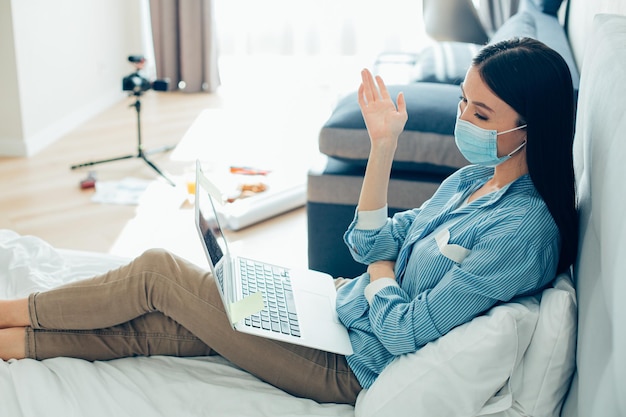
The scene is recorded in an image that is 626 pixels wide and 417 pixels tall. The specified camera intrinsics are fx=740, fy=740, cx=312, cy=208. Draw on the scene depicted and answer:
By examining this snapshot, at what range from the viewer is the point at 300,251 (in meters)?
2.88

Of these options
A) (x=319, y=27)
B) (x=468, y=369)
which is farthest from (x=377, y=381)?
(x=319, y=27)

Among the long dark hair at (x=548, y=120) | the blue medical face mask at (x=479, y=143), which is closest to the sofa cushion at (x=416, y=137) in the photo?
the blue medical face mask at (x=479, y=143)

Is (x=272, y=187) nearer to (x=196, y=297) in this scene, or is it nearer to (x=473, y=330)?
(x=196, y=297)

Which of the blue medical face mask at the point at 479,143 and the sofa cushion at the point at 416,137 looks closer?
the blue medical face mask at the point at 479,143

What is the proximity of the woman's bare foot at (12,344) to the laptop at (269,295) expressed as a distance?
0.47 metres

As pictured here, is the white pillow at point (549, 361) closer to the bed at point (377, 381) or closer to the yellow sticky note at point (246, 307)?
the bed at point (377, 381)

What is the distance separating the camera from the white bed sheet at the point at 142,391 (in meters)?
1.45

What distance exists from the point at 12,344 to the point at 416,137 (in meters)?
1.27

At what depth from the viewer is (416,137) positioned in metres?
2.25

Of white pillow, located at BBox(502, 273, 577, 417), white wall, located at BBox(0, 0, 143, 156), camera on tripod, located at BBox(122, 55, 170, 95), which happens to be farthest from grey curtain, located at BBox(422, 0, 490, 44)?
white pillow, located at BBox(502, 273, 577, 417)

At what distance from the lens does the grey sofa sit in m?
2.25

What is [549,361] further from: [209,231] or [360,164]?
[360,164]

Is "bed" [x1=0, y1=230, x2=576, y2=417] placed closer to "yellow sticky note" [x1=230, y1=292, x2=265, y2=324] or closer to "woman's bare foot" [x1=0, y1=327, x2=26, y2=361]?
"woman's bare foot" [x1=0, y1=327, x2=26, y2=361]

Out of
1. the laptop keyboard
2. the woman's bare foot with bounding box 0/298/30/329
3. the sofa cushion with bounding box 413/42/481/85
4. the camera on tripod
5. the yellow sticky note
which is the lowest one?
the woman's bare foot with bounding box 0/298/30/329
